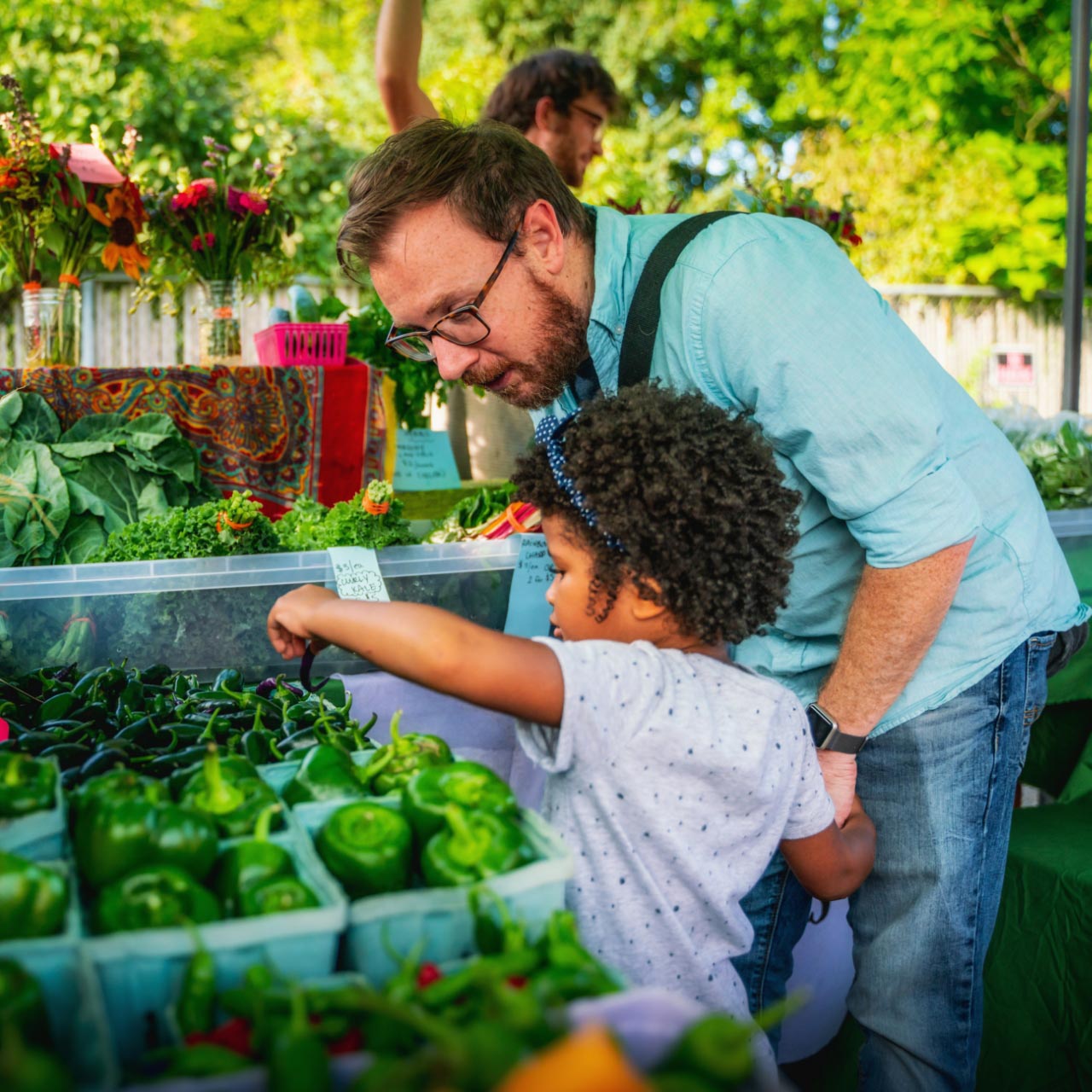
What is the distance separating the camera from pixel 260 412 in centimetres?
289

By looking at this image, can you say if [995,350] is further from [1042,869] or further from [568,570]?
[568,570]

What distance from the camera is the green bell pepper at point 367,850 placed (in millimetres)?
1018

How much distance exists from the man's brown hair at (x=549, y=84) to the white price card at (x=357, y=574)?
2.10 m

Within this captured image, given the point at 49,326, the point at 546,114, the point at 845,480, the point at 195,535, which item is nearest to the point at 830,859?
the point at 845,480

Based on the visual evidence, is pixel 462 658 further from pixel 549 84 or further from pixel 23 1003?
pixel 549 84

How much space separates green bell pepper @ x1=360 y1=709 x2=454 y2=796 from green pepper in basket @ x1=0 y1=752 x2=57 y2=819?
1.07 ft

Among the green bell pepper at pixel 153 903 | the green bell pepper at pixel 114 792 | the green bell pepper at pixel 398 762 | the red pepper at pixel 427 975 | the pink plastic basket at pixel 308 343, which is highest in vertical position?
the pink plastic basket at pixel 308 343

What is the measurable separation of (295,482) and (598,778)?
1907 mm

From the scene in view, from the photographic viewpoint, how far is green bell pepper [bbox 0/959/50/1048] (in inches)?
30.3

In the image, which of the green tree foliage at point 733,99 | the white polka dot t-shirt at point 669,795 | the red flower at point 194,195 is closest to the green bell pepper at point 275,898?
the white polka dot t-shirt at point 669,795

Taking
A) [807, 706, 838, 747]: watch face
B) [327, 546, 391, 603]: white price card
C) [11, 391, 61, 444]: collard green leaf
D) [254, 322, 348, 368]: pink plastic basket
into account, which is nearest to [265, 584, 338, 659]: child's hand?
[327, 546, 391, 603]: white price card

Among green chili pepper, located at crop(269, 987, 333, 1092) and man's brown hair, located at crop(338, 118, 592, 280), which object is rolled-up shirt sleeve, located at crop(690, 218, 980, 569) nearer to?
man's brown hair, located at crop(338, 118, 592, 280)

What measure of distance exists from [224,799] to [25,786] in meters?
0.18

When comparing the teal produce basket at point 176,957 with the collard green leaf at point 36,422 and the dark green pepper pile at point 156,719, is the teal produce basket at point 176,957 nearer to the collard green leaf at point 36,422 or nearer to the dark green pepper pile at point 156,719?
the dark green pepper pile at point 156,719
